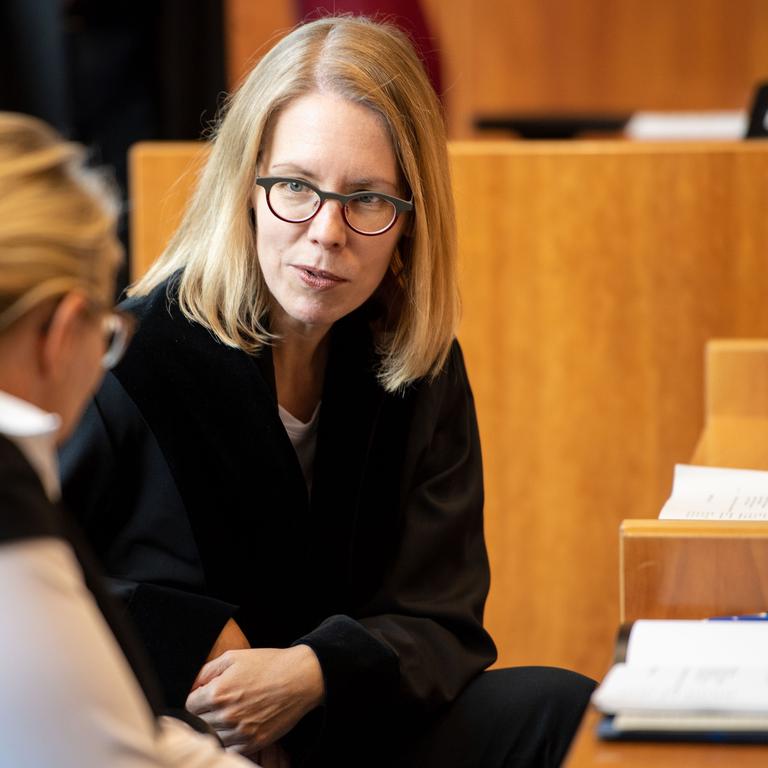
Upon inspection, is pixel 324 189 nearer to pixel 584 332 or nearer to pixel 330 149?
pixel 330 149

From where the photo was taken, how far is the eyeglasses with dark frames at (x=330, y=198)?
149 centimetres

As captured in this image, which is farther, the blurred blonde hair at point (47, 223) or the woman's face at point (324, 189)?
the woman's face at point (324, 189)

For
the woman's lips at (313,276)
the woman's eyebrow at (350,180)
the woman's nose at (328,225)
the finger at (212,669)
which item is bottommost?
the finger at (212,669)

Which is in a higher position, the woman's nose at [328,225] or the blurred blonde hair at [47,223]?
the blurred blonde hair at [47,223]

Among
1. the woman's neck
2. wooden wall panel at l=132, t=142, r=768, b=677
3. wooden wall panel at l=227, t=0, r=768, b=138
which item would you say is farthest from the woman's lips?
wooden wall panel at l=227, t=0, r=768, b=138

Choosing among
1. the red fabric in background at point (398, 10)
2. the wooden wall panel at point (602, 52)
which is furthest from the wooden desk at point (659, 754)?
the wooden wall panel at point (602, 52)

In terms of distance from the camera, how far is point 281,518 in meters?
1.54

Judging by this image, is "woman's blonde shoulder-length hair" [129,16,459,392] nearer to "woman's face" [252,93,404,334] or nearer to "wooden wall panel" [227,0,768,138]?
"woman's face" [252,93,404,334]

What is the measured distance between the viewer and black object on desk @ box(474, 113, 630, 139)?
3295 millimetres

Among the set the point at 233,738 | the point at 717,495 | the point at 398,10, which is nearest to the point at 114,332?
the point at 233,738

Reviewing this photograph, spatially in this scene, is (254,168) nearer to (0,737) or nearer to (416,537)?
(416,537)

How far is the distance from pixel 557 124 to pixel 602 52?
1.77 m

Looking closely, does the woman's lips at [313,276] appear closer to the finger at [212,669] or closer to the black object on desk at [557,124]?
the finger at [212,669]

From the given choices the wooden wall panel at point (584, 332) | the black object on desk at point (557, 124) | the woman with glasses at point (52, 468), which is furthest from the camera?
the black object on desk at point (557, 124)
